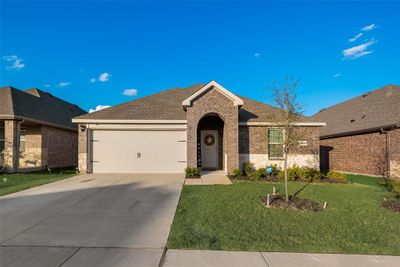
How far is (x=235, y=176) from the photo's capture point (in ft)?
37.9

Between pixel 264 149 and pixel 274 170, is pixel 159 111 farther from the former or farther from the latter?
pixel 274 170

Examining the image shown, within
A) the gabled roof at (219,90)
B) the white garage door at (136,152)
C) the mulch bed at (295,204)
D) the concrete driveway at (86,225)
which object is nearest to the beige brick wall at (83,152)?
the white garage door at (136,152)

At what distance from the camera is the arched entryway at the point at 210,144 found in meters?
14.6

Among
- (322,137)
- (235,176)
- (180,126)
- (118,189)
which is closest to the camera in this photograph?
(118,189)

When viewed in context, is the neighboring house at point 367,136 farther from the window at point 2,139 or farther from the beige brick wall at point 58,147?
the window at point 2,139

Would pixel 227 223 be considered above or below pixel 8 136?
below

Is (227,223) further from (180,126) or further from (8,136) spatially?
(8,136)

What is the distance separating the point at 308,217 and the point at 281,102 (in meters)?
3.31

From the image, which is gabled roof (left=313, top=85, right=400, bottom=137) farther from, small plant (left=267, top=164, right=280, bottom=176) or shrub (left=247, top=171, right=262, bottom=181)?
shrub (left=247, top=171, right=262, bottom=181)

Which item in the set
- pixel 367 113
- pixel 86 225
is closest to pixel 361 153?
pixel 367 113

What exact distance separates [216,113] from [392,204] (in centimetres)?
781

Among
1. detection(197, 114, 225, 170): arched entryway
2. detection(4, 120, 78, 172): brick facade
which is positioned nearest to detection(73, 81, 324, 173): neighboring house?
detection(197, 114, 225, 170): arched entryway

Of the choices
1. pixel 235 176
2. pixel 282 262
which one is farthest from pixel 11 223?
pixel 235 176

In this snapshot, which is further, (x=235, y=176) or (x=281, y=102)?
(x=235, y=176)
